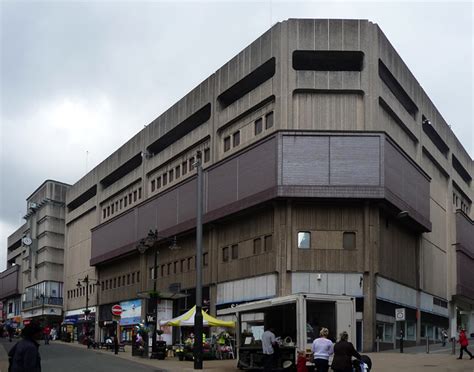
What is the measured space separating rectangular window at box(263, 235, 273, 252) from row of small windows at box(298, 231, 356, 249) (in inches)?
77.5

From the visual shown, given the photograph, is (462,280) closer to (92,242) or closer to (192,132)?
(192,132)

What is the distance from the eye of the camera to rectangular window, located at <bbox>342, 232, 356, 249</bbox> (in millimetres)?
43969

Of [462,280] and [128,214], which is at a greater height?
[128,214]

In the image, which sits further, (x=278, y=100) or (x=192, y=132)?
(x=192, y=132)

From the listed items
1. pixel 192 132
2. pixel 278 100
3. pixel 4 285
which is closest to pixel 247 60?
pixel 278 100

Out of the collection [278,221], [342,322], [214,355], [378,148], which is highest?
[378,148]

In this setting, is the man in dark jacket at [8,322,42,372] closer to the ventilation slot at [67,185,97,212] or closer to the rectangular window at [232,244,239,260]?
the rectangular window at [232,244,239,260]

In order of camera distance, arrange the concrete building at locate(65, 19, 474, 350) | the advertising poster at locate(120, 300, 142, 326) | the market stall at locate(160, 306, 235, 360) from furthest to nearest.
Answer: the advertising poster at locate(120, 300, 142, 326) → the concrete building at locate(65, 19, 474, 350) → the market stall at locate(160, 306, 235, 360)

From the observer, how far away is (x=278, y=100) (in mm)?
45219

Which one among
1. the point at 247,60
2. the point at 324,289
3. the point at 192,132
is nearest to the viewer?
the point at 324,289

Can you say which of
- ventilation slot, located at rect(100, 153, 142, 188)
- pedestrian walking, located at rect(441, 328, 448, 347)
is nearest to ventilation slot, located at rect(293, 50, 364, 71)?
pedestrian walking, located at rect(441, 328, 448, 347)

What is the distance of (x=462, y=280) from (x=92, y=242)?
3949 cm

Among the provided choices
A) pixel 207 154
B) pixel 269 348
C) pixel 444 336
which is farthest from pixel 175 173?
pixel 269 348

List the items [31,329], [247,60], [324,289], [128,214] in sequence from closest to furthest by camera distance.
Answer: [31,329] → [324,289] → [247,60] → [128,214]
